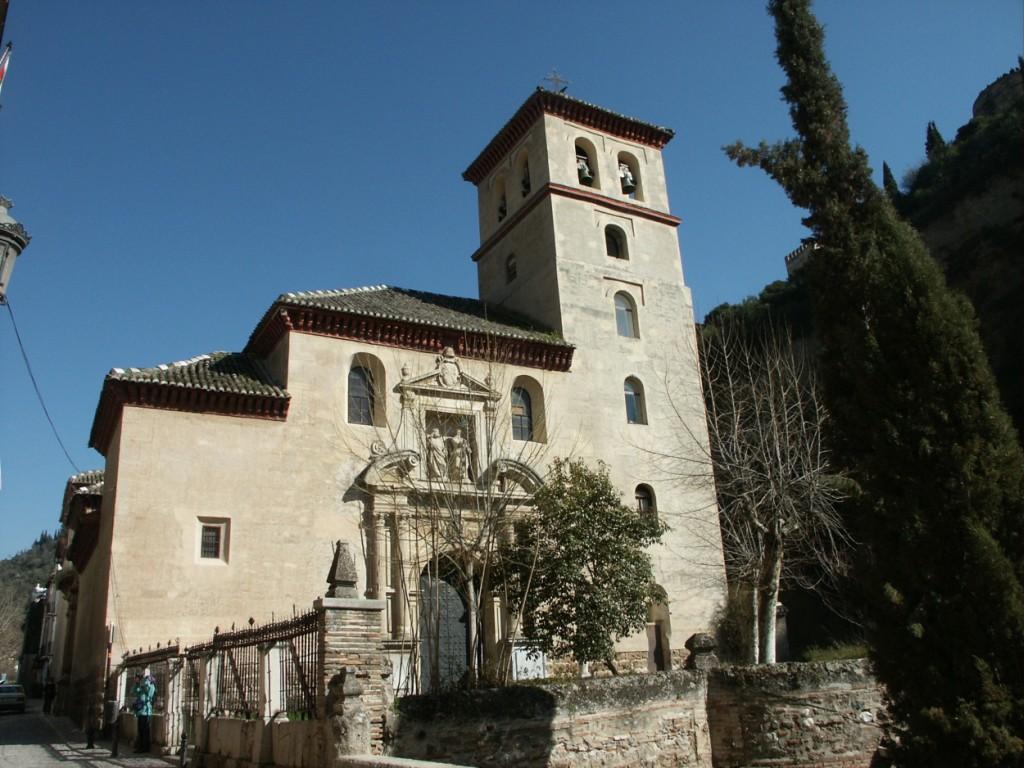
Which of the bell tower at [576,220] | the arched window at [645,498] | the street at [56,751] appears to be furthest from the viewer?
the bell tower at [576,220]

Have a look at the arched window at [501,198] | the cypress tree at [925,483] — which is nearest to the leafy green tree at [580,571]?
the cypress tree at [925,483]

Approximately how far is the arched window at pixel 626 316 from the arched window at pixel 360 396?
25.5 feet

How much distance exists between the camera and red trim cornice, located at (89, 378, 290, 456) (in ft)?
60.1

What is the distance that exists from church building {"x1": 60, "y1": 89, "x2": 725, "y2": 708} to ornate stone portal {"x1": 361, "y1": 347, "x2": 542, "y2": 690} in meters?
0.07

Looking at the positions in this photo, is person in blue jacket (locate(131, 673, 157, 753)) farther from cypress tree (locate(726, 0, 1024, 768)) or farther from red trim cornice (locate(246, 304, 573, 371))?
cypress tree (locate(726, 0, 1024, 768))

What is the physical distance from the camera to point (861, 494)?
916cm

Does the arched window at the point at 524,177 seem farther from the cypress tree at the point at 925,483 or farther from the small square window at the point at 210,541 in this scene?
the cypress tree at the point at 925,483

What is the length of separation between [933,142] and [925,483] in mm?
50264

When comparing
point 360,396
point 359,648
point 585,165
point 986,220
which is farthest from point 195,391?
point 986,220

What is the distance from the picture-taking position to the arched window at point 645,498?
23.0 m

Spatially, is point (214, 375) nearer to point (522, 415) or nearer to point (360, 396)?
point (360, 396)

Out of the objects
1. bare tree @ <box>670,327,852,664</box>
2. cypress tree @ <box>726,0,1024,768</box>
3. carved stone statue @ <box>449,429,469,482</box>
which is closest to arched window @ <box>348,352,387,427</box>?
carved stone statue @ <box>449,429,469,482</box>

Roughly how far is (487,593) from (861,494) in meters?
10.5

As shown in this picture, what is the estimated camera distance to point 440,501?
18.8 metres
